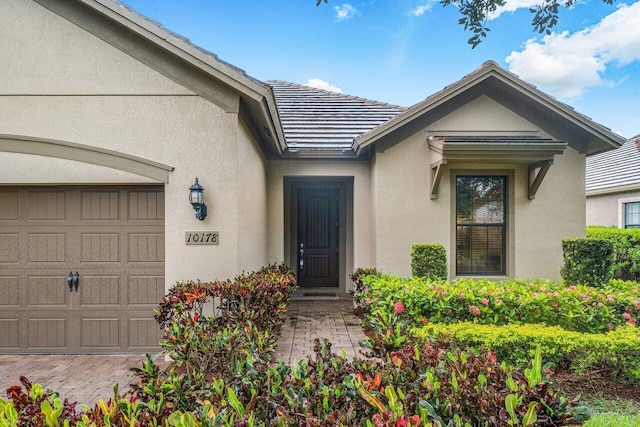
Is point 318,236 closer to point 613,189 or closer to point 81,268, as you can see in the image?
point 81,268

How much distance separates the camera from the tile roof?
9.01m

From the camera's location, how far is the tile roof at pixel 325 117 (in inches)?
355

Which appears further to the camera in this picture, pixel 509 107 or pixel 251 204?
pixel 509 107

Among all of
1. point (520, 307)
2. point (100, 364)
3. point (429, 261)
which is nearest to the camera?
point (520, 307)

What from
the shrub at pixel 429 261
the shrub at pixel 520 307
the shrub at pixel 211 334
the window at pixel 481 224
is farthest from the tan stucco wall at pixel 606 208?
the shrub at pixel 211 334

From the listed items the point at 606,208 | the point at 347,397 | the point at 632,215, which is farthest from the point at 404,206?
the point at 606,208

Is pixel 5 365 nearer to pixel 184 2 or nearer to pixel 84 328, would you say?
pixel 84 328

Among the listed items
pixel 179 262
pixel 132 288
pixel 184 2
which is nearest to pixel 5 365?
pixel 132 288

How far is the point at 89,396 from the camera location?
4340mm

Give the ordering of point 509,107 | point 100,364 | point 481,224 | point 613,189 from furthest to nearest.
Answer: point 613,189 → point 481,224 → point 509,107 → point 100,364

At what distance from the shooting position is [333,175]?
8922 millimetres

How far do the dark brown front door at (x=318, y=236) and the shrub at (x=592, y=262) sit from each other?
18.4ft

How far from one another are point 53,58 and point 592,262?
32.6 feet

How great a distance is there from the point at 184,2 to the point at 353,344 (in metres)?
8.83
